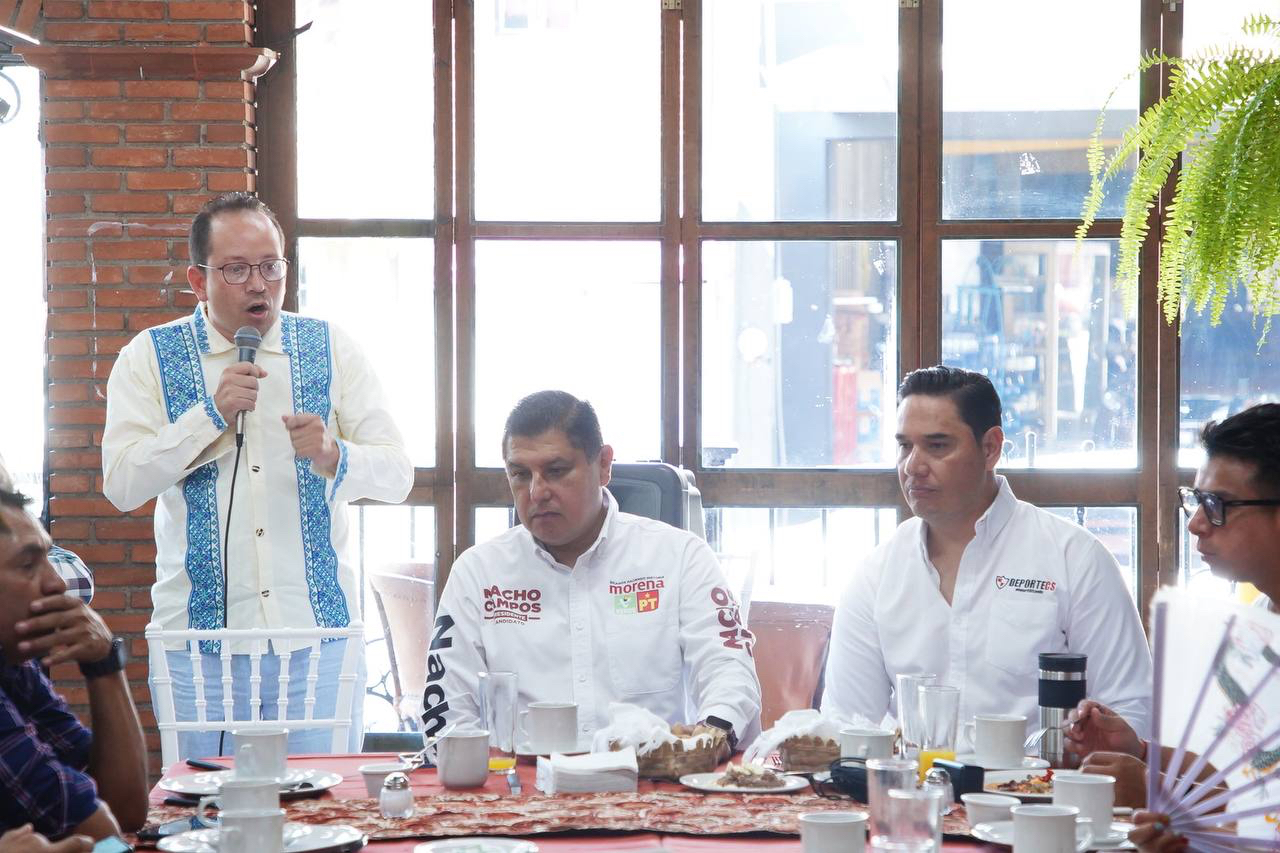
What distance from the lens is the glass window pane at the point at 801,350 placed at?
4.18 meters

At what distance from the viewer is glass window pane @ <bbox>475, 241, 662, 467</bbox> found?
13.8ft

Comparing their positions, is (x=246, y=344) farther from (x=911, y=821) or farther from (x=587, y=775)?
(x=911, y=821)

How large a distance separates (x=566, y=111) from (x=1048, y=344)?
1595 millimetres

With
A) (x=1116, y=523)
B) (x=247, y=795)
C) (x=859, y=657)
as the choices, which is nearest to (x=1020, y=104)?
(x=1116, y=523)

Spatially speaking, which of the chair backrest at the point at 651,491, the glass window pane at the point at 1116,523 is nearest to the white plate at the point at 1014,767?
the chair backrest at the point at 651,491

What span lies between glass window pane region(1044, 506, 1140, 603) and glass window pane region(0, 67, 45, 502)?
2.99 metres

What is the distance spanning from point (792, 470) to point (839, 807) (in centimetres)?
234

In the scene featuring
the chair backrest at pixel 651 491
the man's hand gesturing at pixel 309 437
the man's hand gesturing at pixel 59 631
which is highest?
the man's hand gesturing at pixel 309 437

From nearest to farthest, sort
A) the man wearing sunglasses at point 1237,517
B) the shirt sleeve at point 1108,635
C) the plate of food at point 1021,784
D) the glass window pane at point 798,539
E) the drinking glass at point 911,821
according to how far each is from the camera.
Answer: the drinking glass at point 911,821
the plate of food at point 1021,784
the man wearing sunglasses at point 1237,517
the shirt sleeve at point 1108,635
the glass window pane at point 798,539

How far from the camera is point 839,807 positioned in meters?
1.87

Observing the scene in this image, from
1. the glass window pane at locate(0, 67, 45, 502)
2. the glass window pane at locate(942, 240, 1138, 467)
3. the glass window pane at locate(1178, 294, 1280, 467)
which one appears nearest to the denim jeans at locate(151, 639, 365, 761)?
the glass window pane at locate(0, 67, 45, 502)

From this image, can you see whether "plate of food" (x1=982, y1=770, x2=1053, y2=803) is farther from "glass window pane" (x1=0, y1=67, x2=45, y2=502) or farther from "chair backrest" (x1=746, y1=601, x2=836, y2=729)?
"glass window pane" (x1=0, y1=67, x2=45, y2=502)

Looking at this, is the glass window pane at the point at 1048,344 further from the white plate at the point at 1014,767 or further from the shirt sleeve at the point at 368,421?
the white plate at the point at 1014,767

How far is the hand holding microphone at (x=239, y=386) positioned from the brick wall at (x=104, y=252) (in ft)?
3.42
